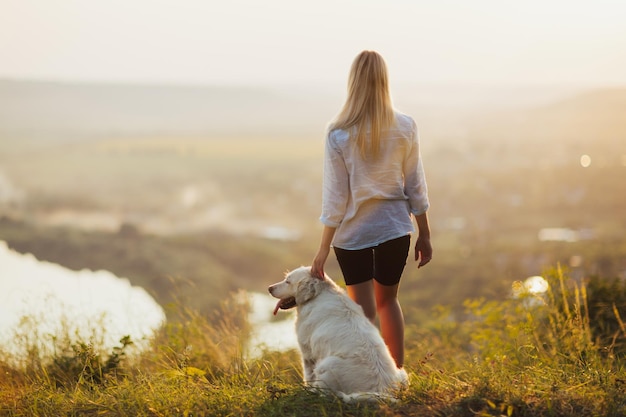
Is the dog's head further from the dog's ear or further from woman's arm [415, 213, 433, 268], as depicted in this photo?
woman's arm [415, 213, 433, 268]

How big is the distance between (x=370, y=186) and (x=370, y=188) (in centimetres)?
1

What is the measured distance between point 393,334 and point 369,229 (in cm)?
75

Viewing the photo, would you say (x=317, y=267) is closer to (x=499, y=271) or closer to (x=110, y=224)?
A: (x=499, y=271)

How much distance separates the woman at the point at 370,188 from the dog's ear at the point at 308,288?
0.05m

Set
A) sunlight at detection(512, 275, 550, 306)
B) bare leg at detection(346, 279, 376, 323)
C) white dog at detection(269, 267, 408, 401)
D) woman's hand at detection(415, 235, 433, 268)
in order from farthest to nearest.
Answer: sunlight at detection(512, 275, 550, 306)
woman's hand at detection(415, 235, 433, 268)
bare leg at detection(346, 279, 376, 323)
white dog at detection(269, 267, 408, 401)

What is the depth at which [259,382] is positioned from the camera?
3912 mm

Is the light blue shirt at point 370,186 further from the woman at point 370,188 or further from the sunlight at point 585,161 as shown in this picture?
the sunlight at point 585,161

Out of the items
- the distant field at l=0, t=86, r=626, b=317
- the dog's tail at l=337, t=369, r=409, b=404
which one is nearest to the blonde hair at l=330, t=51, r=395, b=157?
the dog's tail at l=337, t=369, r=409, b=404

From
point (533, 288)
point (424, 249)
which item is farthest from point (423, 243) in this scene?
point (533, 288)

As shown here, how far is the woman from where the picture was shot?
3.57 metres

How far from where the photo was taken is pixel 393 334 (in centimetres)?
393

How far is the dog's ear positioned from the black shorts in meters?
0.19

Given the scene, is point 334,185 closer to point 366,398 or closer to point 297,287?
point 297,287

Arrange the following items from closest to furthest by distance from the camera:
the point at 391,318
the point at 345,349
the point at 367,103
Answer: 1. the point at 345,349
2. the point at 367,103
3. the point at 391,318
